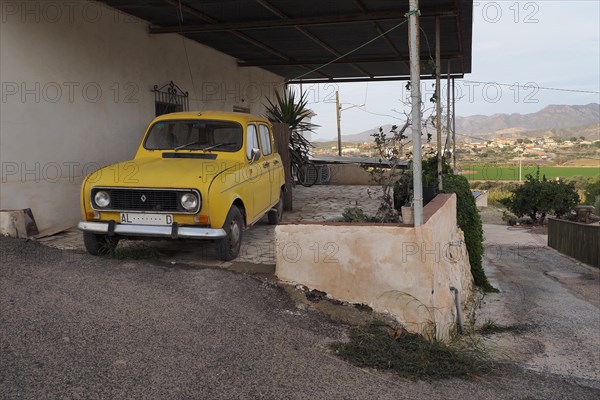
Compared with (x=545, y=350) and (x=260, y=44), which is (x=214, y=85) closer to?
(x=260, y=44)

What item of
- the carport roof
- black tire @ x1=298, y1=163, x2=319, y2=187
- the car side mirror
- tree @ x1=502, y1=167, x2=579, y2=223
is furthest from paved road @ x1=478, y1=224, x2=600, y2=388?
tree @ x1=502, y1=167, x2=579, y2=223

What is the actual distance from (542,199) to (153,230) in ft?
90.0

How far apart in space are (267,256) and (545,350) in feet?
11.9

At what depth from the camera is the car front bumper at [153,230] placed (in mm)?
5629

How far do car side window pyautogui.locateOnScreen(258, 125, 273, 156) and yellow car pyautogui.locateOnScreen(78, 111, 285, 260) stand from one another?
264 mm

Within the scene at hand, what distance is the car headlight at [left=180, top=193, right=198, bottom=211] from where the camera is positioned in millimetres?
5648

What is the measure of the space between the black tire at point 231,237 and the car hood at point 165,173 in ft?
1.70

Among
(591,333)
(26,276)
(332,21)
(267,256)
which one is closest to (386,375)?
(267,256)

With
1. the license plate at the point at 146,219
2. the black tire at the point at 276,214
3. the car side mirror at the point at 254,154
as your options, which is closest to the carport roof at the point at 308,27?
the car side mirror at the point at 254,154

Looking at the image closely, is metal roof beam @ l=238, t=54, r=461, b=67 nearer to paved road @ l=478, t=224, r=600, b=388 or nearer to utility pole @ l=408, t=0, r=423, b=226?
paved road @ l=478, t=224, r=600, b=388

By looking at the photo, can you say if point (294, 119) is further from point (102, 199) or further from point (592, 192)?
point (592, 192)

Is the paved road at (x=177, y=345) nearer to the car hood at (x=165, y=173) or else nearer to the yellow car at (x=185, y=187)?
the yellow car at (x=185, y=187)

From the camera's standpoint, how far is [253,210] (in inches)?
271

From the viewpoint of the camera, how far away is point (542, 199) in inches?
1136
